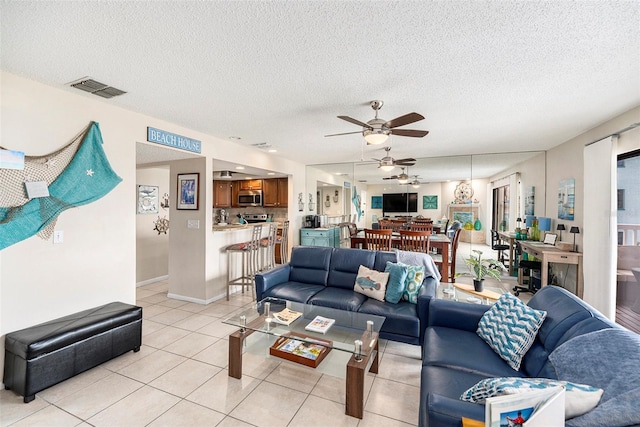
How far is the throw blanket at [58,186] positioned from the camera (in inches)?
Answer: 88.6

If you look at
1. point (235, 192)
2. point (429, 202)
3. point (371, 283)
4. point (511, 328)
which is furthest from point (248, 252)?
point (429, 202)

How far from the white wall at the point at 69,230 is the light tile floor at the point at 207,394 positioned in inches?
26.6

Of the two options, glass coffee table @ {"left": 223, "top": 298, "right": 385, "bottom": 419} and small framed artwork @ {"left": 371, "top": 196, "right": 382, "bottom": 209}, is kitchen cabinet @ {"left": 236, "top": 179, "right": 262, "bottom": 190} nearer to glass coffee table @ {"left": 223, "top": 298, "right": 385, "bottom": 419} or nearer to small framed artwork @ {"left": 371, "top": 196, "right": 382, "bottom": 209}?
small framed artwork @ {"left": 371, "top": 196, "right": 382, "bottom": 209}

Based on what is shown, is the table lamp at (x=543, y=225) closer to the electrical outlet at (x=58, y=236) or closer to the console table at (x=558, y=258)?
the console table at (x=558, y=258)

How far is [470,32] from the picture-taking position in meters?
1.72

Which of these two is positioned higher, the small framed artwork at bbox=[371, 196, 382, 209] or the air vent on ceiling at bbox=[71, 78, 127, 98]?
the air vent on ceiling at bbox=[71, 78, 127, 98]

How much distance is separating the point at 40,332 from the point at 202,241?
2103 mm

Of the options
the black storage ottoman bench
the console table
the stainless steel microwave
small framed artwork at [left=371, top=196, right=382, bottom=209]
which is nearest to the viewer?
the black storage ottoman bench

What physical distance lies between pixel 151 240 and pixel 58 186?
284 centimetres

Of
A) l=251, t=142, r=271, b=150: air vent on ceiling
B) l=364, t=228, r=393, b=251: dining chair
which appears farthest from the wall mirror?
l=251, t=142, r=271, b=150: air vent on ceiling

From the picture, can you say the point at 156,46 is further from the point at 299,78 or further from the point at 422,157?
the point at 422,157

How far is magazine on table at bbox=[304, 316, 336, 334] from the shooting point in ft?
7.84

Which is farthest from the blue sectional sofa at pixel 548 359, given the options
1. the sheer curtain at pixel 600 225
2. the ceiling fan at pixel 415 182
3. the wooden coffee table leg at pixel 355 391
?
the ceiling fan at pixel 415 182

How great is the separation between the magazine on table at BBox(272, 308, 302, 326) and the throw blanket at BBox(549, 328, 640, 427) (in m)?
1.88
